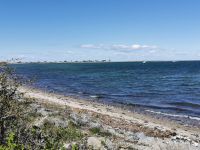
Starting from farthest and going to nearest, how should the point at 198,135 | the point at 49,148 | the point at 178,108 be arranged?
the point at 178,108 < the point at 198,135 < the point at 49,148

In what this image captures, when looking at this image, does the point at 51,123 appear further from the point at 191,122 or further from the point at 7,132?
the point at 191,122

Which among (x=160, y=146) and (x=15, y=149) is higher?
(x=15, y=149)

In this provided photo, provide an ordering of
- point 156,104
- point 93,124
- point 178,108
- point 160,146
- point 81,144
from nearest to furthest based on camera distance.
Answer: point 81,144
point 160,146
point 93,124
point 178,108
point 156,104

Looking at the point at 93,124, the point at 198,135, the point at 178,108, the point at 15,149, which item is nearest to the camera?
the point at 15,149

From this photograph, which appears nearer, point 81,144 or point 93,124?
point 81,144

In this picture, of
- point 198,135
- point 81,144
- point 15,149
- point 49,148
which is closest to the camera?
point 15,149

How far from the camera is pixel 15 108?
39.4ft

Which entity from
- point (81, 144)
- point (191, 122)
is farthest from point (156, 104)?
point (81, 144)

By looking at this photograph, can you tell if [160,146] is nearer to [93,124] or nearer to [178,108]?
[93,124]

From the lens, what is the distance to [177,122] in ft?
104

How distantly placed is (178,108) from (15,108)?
103 feet

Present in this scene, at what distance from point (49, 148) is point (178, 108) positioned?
107ft

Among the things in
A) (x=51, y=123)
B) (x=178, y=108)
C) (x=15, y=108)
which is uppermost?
(x=15, y=108)

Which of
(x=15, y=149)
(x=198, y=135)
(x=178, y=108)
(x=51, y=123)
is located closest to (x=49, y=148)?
(x=15, y=149)
